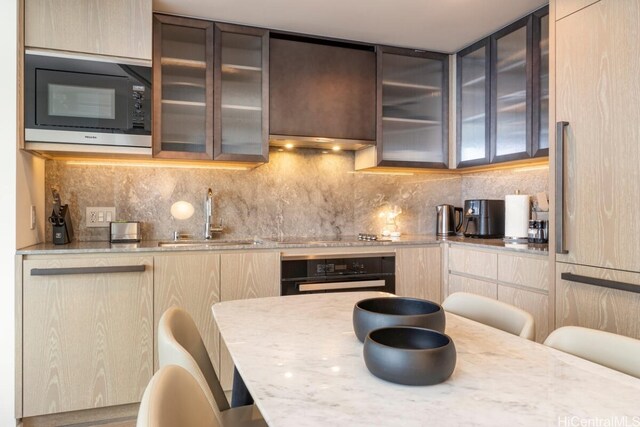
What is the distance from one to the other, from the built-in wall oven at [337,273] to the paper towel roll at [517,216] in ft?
2.71

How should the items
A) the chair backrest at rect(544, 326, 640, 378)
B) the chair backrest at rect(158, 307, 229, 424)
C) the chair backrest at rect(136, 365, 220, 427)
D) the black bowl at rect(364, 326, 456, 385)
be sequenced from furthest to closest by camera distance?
the chair backrest at rect(544, 326, 640, 378) → the chair backrest at rect(158, 307, 229, 424) → the black bowl at rect(364, 326, 456, 385) → the chair backrest at rect(136, 365, 220, 427)

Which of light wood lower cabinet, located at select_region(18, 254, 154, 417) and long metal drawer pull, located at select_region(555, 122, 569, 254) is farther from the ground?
long metal drawer pull, located at select_region(555, 122, 569, 254)

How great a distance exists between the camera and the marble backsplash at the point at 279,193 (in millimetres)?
2824

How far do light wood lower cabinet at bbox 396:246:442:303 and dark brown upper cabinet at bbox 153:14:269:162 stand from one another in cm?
116

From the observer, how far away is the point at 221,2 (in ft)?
8.29

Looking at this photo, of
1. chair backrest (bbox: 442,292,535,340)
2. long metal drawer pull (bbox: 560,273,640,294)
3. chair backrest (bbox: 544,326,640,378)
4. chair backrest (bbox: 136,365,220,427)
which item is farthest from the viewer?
long metal drawer pull (bbox: 560,273,640,294)

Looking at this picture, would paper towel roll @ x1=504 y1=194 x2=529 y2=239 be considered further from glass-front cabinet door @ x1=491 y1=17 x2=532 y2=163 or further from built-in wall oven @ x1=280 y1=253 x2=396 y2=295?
built-in wall oven @ x1=280 y1=253 x2=396 y2=295

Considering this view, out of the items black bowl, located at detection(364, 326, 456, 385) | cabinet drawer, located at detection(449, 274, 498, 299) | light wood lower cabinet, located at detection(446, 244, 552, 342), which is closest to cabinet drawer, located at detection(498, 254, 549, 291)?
light wood lower cabinet, located at detection(446, 244, 552, 342)

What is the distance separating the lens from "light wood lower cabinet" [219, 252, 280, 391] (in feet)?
8.25

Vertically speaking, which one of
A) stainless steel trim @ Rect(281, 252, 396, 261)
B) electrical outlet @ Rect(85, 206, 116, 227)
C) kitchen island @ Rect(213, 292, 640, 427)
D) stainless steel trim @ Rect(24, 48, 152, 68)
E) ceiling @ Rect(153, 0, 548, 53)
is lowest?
kitchen island @ Rect(213, 292, 640, 427)

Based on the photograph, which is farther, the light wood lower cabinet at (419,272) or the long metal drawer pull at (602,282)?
the light wood lower cabinet at (419,272)

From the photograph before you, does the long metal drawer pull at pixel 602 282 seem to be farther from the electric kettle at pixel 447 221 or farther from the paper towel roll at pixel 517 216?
the electric kettle at pixel 447 221

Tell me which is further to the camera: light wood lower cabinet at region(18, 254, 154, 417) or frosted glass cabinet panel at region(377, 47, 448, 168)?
frosted glass cabinet panel at region(377, 47, 448, 168)

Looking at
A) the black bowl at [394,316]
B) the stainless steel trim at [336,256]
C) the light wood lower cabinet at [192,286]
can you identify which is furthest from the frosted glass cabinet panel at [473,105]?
the black bowl at [394,316]
